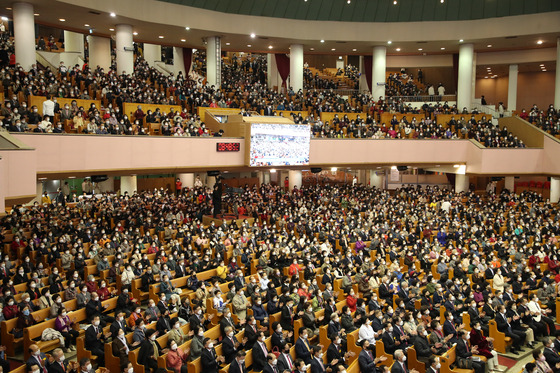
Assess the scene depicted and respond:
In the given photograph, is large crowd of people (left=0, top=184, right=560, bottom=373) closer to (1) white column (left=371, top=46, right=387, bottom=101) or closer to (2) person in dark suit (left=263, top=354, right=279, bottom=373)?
(2) person in dark suit (left=263, top=354, right=279, bottom=373)

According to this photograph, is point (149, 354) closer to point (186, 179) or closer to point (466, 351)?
point (466, 351)

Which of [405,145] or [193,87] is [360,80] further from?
[193,87]

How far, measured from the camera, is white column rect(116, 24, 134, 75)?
70.9ft

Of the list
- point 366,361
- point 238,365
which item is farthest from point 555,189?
point 238,365

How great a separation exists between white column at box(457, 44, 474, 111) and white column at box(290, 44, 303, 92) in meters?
8.64

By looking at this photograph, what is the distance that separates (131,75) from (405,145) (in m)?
12.2

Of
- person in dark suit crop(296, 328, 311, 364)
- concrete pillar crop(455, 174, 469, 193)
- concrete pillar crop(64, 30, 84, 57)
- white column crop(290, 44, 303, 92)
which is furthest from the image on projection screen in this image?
concrete pillar crop(64, 30, 84, 57)

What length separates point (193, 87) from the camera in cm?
2172

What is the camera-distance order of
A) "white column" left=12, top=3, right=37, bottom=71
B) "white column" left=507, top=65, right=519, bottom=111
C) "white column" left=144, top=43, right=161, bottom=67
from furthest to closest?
"white column" left=144, top=43, right=161, bottom=67 → "white column" left=507, top=65, right=519, bottom=111 → "white column" left=12, top=3, right=37, bottom=71

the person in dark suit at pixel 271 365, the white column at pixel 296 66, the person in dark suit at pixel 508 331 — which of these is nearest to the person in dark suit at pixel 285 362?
the person in dark suit at pixel 271 365

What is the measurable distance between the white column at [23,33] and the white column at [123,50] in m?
3.72

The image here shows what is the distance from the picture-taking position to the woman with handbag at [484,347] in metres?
8.93

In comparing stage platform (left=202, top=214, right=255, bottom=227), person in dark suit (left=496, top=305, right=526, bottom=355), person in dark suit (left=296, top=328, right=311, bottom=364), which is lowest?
person in dark suit (left=496, top=305, right=526, bottom=355)

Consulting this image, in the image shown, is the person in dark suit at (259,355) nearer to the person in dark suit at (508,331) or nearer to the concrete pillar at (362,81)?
the person in dark suit at (508,331)
